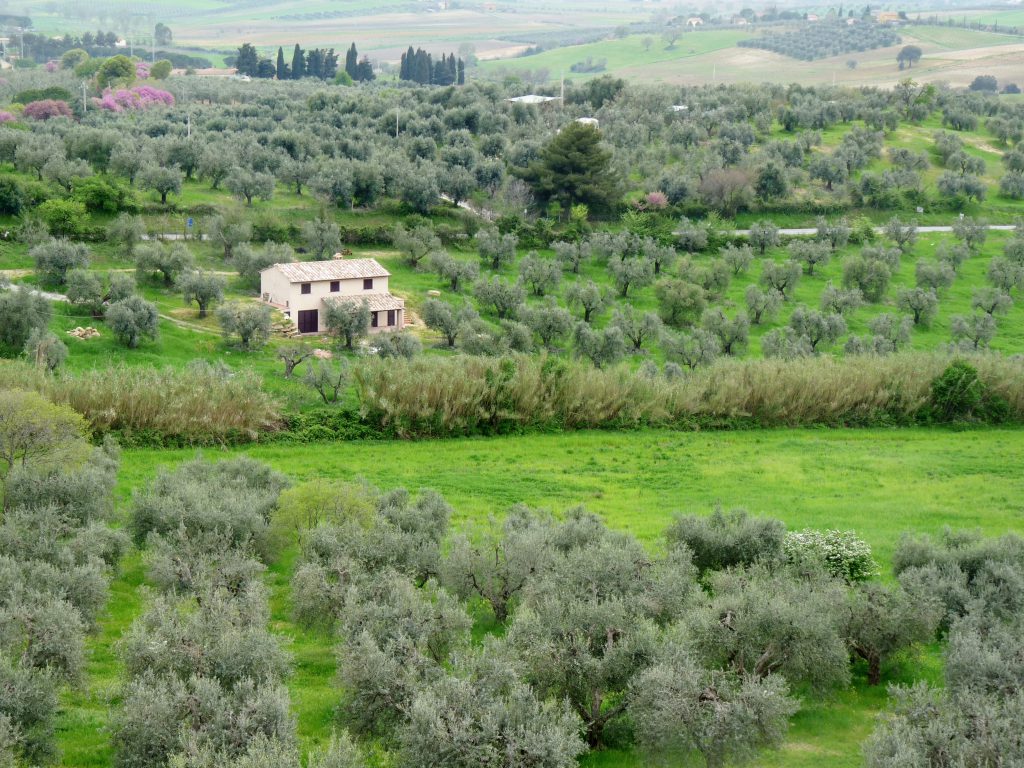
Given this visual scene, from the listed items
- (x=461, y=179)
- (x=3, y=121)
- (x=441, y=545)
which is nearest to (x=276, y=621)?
(x=441, y=545)

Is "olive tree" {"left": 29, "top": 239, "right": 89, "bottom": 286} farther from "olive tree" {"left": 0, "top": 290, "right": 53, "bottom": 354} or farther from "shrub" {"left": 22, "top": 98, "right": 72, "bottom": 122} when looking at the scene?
"shrub" {"left": 22, "top": 98, "right": 72, "bottom": 122}

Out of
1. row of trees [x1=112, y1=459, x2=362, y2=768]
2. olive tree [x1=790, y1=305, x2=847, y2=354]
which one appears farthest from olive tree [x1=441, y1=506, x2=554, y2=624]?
olive tree [x1=790, y1=305, x2=847, y2=354]

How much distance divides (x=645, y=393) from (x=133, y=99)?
78377 mm

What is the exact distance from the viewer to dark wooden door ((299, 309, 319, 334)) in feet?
184

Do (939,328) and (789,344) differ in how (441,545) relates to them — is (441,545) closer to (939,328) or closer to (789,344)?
(789,344)

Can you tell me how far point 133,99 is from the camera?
4232 inches

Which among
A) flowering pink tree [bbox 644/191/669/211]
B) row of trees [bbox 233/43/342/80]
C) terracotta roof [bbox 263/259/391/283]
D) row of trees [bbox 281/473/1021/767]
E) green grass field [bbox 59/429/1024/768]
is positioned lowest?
green grass field [bbox 59/429/1024/768]

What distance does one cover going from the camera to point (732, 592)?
2442 cm

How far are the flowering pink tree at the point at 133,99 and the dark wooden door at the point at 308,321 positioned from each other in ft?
175

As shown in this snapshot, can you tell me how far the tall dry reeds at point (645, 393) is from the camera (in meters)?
41.4

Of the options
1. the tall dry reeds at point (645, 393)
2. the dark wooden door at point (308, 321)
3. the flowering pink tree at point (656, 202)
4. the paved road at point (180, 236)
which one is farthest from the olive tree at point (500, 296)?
the flowering pink tree at point (656, 202)

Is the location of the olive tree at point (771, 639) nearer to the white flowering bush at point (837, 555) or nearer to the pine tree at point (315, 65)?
the white flowering bush at point (837, 555)

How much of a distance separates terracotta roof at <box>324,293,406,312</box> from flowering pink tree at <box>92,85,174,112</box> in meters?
53.2

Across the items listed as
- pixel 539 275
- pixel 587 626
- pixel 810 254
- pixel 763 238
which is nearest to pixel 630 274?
pixel 539 275
